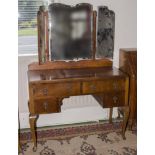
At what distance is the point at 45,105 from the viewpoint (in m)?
2.41

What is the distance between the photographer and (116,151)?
2523mm

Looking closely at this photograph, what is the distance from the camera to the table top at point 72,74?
2398mm

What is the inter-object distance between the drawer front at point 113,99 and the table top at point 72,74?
206 millimetres

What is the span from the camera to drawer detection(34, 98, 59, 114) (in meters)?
2.39

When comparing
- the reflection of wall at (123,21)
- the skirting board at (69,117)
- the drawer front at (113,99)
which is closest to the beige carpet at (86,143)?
the skirting board at (69,117)

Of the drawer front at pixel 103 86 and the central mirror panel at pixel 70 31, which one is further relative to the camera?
the central mirror panel at pixel 70 31

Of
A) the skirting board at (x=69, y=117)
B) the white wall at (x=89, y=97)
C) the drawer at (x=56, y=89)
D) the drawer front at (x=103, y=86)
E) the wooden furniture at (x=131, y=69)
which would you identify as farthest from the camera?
the skirting board at (x=69, y=117)

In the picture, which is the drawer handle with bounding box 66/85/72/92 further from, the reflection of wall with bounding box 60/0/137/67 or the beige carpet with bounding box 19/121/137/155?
the reflection of wall with bounding box 60/0/137/67

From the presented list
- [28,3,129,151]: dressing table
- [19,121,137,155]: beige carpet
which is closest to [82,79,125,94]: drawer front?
[28,3,129,151]: dressing table

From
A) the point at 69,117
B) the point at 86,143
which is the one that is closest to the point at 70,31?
the point at 69,117

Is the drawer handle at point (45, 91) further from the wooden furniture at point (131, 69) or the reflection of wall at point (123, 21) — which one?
the reflection of wall at point (123, 21)

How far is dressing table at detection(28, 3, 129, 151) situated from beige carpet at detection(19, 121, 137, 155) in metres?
0.15
